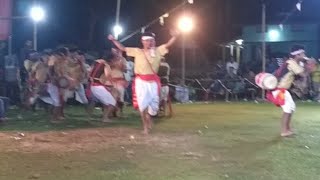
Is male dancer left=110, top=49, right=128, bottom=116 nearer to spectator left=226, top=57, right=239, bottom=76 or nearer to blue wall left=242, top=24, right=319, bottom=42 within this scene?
spectator left=226, top=57, right=239, bottom=76

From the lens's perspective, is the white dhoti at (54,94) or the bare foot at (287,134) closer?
the bare foot at (287,134)

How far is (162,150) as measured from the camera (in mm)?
9664

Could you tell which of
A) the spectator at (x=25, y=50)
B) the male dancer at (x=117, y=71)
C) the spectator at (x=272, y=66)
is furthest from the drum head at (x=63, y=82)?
the spectator at (x=272, y=66)

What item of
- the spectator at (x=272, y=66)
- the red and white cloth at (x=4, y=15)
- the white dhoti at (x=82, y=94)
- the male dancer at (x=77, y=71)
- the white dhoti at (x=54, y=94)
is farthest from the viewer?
the spectator at (x=272, y=66)

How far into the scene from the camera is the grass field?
773cm

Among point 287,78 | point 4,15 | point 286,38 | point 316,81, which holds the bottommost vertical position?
point 287,78

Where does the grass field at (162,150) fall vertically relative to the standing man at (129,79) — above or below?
below

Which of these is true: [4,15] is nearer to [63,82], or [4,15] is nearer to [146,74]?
[63,82]

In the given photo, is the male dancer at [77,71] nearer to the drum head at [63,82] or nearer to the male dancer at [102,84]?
the drum head at [63,82]

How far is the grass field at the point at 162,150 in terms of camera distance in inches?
304

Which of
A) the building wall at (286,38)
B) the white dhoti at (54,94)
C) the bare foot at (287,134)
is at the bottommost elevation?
the bare foot at (287,134)

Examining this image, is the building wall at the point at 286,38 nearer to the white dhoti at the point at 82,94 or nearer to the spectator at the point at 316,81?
the spectator at the point at 316,81

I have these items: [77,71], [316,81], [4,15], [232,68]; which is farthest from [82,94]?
[316,81]

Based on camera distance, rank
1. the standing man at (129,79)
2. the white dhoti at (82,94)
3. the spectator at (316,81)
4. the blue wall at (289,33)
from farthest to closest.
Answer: the blue wall at (289,33), the spectator at (316,81), the standing man at (129,79), the white dhoti at (82,94)
